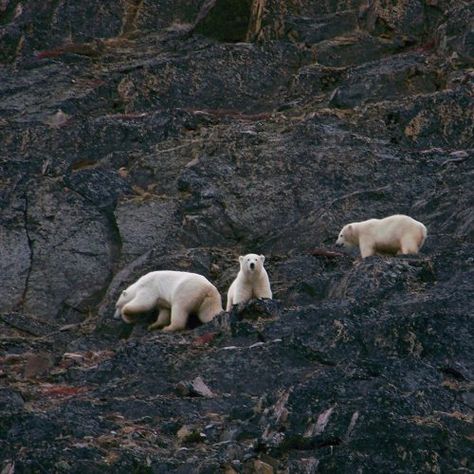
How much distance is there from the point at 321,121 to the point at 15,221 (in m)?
7.92

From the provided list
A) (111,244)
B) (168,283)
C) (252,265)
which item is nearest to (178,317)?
(168,283)

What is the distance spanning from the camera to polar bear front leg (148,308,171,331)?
1120 inches

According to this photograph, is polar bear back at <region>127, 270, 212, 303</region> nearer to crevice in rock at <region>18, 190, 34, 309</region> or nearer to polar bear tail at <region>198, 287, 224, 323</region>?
polar bear tail at <region>198, 287, 224, 323</region>

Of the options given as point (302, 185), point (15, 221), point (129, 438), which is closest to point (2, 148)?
point (15, 221)

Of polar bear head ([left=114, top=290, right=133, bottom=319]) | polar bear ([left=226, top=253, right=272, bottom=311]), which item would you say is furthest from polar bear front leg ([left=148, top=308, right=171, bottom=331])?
polar bear ([left=226, top=253, right=272, bottom=311])

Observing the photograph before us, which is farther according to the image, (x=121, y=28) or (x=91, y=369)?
(x=121, y=28)

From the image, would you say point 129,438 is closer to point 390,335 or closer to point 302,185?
point 390,335

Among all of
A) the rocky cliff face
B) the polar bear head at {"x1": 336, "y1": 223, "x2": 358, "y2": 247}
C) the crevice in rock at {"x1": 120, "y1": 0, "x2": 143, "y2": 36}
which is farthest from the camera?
the crevice in rock at {"x1": 120, "y1": 0, "x2": 143, "y2": 36}

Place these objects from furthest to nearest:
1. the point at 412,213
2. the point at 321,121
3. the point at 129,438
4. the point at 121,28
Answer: the point at 121,28 → the point at 321,121 → the point at 412,213 → the point at 129,438

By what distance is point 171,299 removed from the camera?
1105 inches

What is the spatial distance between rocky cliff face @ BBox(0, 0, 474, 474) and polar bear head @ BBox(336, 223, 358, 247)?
913mm

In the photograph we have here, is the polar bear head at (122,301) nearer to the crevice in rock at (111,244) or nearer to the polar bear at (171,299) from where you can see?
the polar bear at (171,299)

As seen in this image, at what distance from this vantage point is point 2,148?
41.8 metres

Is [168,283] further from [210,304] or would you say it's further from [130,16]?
[130,16]
